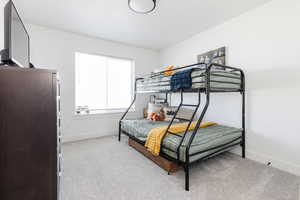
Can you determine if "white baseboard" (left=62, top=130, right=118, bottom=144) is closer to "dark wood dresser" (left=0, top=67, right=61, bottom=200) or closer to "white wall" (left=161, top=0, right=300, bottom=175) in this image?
"dark wood dresser" (left=0, top=67, right=61, bottom=200)

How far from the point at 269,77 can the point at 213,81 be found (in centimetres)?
104

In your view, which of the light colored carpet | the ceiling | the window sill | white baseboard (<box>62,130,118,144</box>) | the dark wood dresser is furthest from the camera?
the window sill

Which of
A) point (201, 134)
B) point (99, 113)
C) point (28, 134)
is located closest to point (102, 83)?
point (99, 113)

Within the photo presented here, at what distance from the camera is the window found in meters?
3.47

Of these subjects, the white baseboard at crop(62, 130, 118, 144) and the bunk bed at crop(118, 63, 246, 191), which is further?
the white baseboard at crop(62, 130, 118, 144)

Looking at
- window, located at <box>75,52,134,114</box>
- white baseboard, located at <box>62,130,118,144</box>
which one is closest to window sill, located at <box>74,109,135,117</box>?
window, located at <box>75,52,134,114</box>

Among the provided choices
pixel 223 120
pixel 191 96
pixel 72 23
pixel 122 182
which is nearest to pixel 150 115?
pixel 191 96

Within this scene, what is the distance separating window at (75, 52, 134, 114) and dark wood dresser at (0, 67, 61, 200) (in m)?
2.49

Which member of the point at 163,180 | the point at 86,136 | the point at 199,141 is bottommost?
the point at 163,180

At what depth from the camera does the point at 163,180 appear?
183 centimetres

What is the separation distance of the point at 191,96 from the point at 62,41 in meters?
3.22

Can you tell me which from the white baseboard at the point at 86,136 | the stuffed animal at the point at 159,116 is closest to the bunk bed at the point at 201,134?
the stuffed animal at the point at 159,116

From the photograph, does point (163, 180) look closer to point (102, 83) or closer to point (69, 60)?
point (102, 83)

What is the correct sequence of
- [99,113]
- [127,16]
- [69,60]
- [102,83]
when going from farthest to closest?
[102,83] → [99,113] → [69,60] → [127,16]
